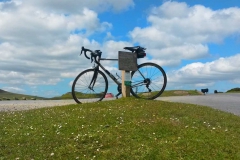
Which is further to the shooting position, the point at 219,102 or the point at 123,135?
the point at 219,102

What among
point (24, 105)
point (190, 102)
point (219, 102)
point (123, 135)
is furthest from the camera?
point (219, 102)

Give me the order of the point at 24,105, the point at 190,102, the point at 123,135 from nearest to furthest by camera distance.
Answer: the point at 123,135 < the point at 190,102 < the point at 24,105

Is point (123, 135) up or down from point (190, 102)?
down

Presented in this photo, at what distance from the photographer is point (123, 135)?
828cm

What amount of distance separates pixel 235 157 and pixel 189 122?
2701mm

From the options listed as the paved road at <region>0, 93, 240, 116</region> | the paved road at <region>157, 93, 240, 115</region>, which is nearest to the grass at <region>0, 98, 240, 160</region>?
the paved road at <region>157, 93, 240, 115</region>

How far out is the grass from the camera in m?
7.24

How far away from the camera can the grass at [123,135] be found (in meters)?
7.24

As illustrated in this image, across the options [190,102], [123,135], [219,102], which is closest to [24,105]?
[190,102]

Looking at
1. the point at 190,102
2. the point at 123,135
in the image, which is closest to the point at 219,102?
the point at 190,102

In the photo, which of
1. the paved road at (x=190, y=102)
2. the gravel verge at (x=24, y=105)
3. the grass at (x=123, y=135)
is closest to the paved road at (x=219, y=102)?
the paved road at (x=190, y=102)

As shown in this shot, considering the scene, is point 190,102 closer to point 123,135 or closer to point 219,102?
point 219,102

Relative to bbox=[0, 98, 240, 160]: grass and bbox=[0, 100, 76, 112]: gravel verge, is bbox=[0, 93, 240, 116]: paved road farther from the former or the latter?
bbox=[0, 98, 240, 160]: grass

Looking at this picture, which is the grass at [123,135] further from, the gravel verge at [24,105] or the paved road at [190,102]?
the gravel verge at [24,105]
